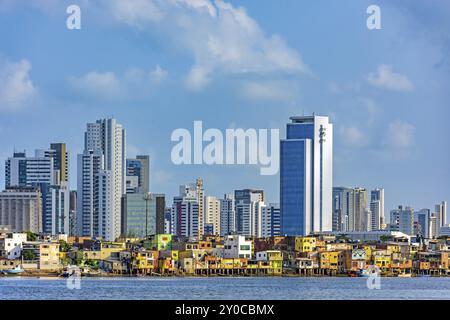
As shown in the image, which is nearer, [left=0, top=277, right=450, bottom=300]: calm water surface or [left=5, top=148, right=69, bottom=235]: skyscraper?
[left=0, top=277, right=450, bottom=300]: calm water surface

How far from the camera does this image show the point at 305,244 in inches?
1260

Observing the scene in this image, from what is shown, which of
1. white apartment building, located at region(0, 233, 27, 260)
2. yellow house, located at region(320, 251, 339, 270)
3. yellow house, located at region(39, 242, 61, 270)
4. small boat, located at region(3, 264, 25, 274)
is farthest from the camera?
white apartment building, located at region(0, 233, 27, 260)

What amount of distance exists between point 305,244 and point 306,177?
16.2 ft

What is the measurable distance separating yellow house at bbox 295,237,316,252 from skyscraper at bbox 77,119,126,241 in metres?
8.67

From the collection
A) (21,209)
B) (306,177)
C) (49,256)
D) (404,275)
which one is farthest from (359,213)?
(49,256)

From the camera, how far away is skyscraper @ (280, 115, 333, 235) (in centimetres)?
3238

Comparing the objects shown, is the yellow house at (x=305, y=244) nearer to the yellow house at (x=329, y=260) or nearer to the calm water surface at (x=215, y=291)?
the yellow house at (x=329, y=260)

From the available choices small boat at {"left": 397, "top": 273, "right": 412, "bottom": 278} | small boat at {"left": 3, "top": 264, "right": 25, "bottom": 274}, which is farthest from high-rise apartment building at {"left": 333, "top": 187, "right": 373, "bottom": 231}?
small boat at {"left": 3, "top": 264, "right": 25, "bottom": 274}

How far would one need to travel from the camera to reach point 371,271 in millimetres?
25438

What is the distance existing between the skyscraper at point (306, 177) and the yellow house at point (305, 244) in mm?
2088

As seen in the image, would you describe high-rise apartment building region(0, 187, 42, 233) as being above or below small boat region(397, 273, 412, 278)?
above

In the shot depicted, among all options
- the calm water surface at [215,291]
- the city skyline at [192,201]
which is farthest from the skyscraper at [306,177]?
the calm water surface at [215,291]

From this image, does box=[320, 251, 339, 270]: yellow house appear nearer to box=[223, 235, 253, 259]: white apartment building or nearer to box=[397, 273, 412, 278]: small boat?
box=[397, 273, 412, 278]: small boat
